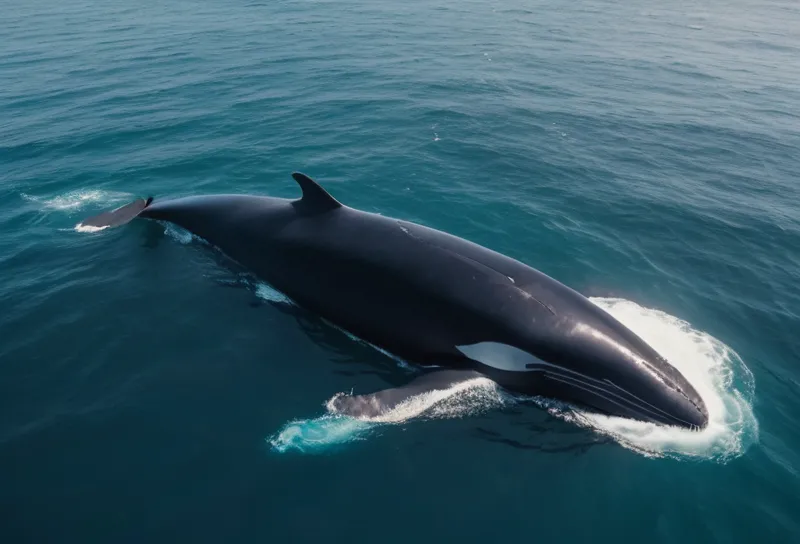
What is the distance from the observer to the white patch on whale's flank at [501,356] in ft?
48.9

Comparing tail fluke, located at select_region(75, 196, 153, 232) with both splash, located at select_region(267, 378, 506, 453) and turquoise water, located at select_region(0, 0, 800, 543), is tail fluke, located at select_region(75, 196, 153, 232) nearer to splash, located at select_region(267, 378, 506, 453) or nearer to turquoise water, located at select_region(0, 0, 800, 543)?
turquoise water, located at select_region(0, 0, 800, 543)

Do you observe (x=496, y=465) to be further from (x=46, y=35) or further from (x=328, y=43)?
(x=46, y=35)

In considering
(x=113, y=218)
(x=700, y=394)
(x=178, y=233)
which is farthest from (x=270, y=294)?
(x=700, y=394)

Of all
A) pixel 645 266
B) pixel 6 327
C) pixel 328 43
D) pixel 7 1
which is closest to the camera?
pixel 6 327

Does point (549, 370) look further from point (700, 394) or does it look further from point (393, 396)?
point (700, 394)

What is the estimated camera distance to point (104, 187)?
96.2ft

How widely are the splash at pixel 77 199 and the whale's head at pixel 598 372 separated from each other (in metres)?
22.1

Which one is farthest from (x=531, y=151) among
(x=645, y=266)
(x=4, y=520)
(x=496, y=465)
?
(x=4, y=520)

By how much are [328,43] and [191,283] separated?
4949cm

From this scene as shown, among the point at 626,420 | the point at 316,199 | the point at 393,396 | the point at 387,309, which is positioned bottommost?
the point at 626,420

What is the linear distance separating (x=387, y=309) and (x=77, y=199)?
67.8 ft

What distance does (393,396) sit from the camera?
14.6 metres

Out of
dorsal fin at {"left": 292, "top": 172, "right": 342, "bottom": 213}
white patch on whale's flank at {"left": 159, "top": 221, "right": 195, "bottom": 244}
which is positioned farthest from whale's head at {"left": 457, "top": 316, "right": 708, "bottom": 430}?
white patch on whale's flank at {"left": 159, "top": 221, "right": 195, "bottom": 244}

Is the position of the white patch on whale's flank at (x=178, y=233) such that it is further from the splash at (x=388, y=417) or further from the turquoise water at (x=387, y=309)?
the splash at (x=388, y=417)
